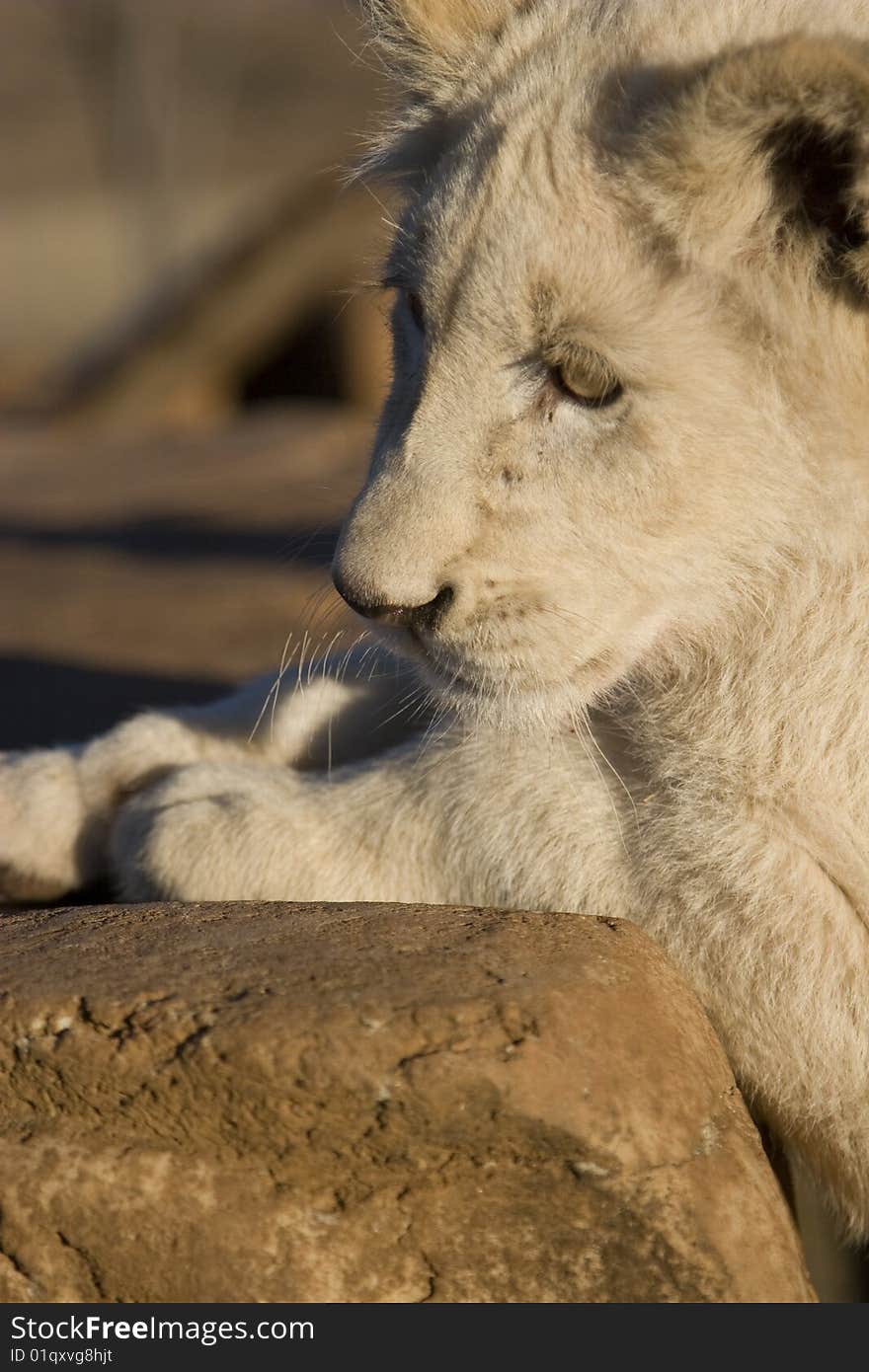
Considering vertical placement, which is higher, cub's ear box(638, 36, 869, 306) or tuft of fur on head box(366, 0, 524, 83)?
cub's ear box(638, 36, 869, 306)

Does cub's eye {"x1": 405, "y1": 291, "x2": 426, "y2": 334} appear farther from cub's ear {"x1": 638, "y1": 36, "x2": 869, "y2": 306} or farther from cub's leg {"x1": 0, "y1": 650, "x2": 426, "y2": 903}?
cub's leg {"x1": 0, "y1": 650, "x2": 426, "y2": 903}

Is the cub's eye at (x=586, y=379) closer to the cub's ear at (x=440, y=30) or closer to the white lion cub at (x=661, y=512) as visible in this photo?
the white lion cub at (x=661, y=512)

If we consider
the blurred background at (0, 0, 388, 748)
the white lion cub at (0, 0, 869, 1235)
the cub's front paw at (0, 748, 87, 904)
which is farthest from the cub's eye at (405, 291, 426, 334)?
the cub's front paw at (0, 748, 87, 904)

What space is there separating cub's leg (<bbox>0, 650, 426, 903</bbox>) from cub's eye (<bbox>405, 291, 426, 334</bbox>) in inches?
36.2

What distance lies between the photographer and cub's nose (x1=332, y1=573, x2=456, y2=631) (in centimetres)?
293

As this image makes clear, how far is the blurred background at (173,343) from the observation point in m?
6.49

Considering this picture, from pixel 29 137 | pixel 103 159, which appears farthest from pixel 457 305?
pixel 29 137

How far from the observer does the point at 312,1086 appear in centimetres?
246

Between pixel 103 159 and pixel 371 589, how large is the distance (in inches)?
900

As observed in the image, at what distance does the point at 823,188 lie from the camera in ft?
8.77

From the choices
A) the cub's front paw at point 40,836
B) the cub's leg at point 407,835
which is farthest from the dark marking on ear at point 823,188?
the cub's front paw at point 40,836

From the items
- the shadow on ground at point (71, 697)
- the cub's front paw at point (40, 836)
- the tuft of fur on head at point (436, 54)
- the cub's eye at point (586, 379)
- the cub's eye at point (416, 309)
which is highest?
the tuft of fur on head at point (436, 54)

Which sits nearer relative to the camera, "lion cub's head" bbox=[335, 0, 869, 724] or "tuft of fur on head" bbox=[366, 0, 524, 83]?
"lion cub's head" bbox=[335, 0, 869, 724]
